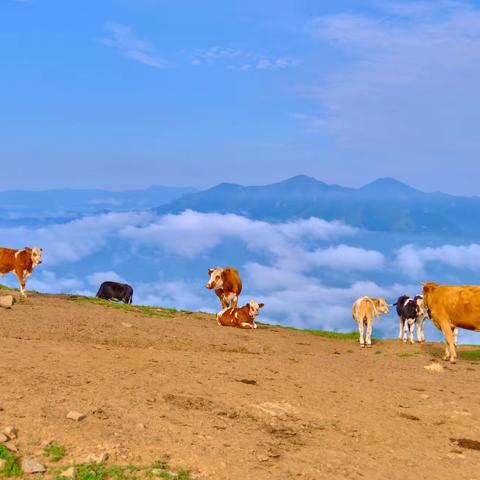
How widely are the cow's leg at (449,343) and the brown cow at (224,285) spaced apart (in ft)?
32.2

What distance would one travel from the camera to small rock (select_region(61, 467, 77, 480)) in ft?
25.5

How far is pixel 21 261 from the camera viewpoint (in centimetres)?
2491

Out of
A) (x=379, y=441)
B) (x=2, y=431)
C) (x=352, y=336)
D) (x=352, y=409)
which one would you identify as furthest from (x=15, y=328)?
(x=352, y=336)

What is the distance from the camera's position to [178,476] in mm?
7965

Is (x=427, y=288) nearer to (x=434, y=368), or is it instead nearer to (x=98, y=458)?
(x=434, y=368)

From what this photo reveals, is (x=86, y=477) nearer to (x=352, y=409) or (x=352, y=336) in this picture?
(x=352, y=409)

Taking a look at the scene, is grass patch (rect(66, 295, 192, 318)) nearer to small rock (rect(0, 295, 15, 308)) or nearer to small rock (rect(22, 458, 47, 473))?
small rock (rect(0, 295, 15, 308))

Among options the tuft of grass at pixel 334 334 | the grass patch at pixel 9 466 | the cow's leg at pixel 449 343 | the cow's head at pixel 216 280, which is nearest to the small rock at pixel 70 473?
the grass patch at pixel 9 466

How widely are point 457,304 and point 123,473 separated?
15925 millimetres

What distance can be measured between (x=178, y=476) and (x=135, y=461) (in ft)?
2.36

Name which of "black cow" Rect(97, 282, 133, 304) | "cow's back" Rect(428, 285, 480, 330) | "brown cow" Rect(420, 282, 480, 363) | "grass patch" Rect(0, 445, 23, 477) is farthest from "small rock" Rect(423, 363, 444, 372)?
"black cow" Rect(97, 282, 133, 304)

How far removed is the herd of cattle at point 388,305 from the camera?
68.9ft

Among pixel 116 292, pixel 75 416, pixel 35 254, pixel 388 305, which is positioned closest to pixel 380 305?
pixel 388 305

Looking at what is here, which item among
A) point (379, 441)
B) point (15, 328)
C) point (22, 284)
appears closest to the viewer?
point (379, 441)
